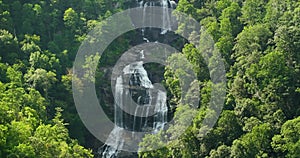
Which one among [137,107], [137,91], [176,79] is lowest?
[137,107]

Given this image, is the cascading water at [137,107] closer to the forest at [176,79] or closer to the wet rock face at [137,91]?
the wet rock face at [137,91]

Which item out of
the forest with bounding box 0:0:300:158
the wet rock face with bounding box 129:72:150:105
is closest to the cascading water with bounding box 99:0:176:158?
the wet rock face with bounding box 129:72:150:105

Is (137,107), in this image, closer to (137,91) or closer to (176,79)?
(137,91)

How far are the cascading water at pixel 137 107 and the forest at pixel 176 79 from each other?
2.31ft

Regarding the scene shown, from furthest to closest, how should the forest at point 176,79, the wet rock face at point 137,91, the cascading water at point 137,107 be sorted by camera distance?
the wet rock face at point 137,91, the cascading water at point 137,107, the forest at point 176,79

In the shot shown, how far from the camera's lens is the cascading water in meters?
39.9

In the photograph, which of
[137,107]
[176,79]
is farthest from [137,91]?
[176,79]

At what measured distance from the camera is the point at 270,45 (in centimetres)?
3797

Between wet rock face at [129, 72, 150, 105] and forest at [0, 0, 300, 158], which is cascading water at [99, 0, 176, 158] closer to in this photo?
wet rock face at [129, 72, 150, 105]

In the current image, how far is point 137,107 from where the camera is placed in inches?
1626

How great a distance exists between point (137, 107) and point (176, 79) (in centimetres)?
423

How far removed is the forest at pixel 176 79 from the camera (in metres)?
31.6

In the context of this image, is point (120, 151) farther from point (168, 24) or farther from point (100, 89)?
point (168, 24)

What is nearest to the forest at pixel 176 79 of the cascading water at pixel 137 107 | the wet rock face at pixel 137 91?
the cascading water at pixel 137 107
